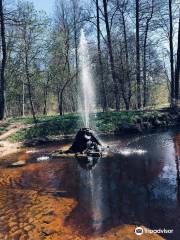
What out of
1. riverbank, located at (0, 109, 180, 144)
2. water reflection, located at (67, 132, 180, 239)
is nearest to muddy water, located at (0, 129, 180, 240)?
water reflection, located at (67, 132, 180, 239)

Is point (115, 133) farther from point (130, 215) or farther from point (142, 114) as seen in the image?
point (130, 215)

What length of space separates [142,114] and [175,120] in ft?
8.32

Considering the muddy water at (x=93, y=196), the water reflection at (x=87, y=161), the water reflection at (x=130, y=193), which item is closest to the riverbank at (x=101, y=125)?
the muddy water at (x=93, y=196)

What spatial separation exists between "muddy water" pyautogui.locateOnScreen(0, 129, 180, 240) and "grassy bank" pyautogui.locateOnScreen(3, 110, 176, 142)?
539 cm

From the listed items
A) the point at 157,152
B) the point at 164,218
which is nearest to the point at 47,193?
the point at 164,218

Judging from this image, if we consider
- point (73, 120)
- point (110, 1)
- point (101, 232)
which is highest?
point (110, 1)

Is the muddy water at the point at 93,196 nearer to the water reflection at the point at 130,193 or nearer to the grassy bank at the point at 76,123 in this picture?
the water reflection at the point at 130,193

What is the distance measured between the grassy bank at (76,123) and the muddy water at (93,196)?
539 cm

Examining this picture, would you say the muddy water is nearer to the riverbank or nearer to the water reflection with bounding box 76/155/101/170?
the water reflection with bounding box 76/155/101/170

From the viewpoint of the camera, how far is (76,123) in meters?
21.9

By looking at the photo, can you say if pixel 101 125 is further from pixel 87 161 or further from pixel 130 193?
pixel 130 193

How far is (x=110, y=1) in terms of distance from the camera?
2783 centimetres

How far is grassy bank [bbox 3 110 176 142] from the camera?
2032 cm

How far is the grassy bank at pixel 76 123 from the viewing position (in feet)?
66.7
